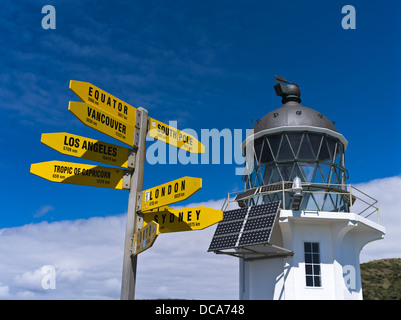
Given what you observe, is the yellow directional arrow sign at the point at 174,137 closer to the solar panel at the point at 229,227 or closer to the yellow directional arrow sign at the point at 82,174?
the yellow directional arrow sign at the point at 82,174

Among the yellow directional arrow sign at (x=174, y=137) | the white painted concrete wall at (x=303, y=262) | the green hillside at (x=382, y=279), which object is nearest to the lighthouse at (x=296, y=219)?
the white painted concrete wall at (x=303, y=262)

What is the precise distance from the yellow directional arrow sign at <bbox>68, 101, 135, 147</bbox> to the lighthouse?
327 inches

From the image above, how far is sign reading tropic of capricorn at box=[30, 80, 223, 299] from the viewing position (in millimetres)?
7367

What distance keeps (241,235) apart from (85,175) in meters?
9.03

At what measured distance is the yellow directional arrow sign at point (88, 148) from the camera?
768 cm

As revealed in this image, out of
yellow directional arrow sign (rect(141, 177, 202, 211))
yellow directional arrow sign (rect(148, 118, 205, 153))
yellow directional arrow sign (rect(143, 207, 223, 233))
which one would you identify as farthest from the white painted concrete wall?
yellow directional arrow sign (rect(141, 177, 202, 211))

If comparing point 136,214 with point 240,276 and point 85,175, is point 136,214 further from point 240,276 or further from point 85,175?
point 240,276

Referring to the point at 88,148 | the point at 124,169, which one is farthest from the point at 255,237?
the point at 88,148

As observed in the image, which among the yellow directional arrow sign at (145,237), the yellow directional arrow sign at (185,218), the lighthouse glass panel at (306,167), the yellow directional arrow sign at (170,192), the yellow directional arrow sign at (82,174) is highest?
the lighthouse glass panel at (306,167)

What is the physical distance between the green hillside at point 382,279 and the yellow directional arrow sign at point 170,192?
3763cm

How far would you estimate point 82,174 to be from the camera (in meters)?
8.16

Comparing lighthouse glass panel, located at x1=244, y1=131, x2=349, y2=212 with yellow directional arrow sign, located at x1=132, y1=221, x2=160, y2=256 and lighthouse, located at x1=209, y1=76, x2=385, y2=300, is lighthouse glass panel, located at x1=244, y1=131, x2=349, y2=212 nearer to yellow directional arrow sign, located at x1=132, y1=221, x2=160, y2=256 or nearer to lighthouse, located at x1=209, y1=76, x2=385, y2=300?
lighthouse, located at x1=209, y1=76, x2=385, y2=300

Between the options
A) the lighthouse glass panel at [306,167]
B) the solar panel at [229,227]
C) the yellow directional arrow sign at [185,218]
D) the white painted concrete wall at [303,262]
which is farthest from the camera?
the lighthouse glass panel at [306,167]

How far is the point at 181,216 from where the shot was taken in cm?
765
